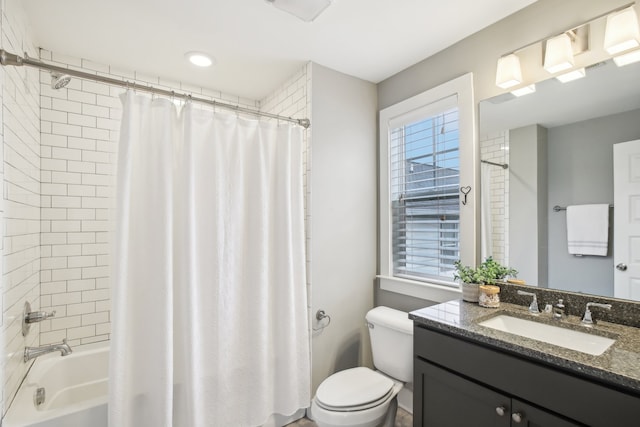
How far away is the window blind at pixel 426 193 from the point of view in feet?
6.47

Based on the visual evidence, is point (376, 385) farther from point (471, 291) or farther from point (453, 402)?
point (471, 291)

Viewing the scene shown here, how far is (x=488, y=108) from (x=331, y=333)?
1.77 m

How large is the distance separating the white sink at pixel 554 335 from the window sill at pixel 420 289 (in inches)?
14.8

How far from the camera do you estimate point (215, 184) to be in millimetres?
1691

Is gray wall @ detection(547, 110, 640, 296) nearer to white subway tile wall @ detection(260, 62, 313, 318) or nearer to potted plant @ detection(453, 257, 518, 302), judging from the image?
potted plant @ detection(453, 257, 518, 302)

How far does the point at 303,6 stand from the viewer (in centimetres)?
153

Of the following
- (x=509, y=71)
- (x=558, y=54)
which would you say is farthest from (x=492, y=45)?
(x=558, y=54)

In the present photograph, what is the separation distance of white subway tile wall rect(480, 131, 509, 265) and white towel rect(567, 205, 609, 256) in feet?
0.94

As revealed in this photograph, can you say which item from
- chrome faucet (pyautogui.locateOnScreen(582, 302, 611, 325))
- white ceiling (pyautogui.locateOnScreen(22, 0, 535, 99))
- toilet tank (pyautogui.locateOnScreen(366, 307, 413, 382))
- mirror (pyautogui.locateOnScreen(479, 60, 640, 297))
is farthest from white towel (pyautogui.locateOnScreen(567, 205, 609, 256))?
white ceiling (pyautogui.locateOnScreen(22, 0, 535, 99))

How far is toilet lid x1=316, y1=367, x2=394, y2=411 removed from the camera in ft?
5.22

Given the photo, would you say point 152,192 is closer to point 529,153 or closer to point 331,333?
point 331,333

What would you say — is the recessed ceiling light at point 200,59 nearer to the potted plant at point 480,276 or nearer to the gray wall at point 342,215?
the gray wall at point 342,215

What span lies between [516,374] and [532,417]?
0.44 feet

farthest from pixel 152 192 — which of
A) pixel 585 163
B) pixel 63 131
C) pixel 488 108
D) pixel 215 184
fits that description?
pixel 585 163
